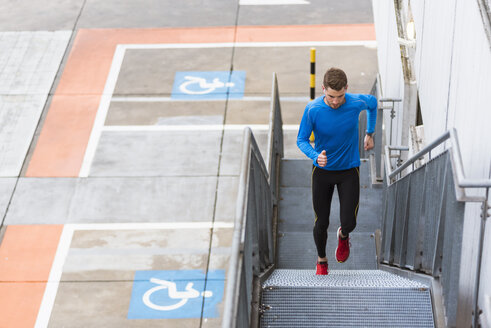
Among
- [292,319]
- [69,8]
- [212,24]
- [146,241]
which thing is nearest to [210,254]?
[146,241]

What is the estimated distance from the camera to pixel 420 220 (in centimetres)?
571

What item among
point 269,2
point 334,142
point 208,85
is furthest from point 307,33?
point 334,142

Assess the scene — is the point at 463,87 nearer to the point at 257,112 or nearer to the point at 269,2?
the point at 257,112

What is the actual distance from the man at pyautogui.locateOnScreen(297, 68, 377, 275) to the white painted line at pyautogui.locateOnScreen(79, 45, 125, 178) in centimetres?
538

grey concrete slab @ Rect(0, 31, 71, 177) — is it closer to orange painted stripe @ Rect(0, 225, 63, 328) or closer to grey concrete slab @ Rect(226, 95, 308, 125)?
orange painted stripe @ Rect(0, 225, 63, 328)

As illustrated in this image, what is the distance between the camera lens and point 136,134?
39.1 feet

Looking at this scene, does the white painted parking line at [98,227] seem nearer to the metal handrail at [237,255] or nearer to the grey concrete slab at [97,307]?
the grey concrete slab at [97,307]

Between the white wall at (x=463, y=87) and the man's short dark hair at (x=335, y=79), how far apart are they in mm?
867

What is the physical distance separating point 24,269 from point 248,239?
207 inches

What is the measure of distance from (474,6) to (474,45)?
0.85 ft

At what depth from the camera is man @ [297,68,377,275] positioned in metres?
5.74

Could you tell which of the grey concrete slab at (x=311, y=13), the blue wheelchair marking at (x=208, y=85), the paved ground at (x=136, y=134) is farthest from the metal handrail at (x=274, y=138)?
the grey concrete slab at (x=311, y=13)

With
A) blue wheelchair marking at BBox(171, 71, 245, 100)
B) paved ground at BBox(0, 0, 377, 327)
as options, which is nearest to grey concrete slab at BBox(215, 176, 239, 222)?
paved ground at BBox(0, 0, 377, 327)

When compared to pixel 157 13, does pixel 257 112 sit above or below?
below
